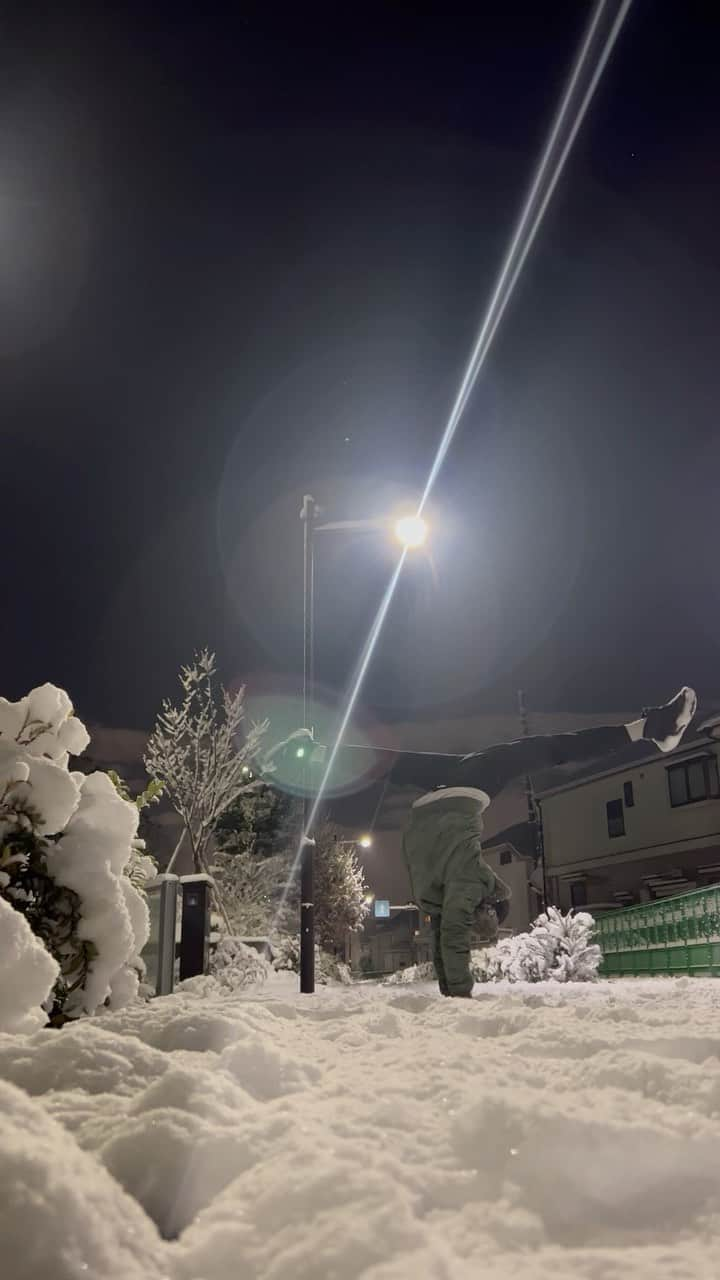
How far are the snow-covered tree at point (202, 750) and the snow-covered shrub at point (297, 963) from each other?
4.06 metres

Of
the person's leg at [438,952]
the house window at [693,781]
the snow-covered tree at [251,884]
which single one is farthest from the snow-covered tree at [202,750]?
the house window at [693,781]

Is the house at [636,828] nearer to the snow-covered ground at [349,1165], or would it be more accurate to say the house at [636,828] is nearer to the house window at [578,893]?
the house window at [578,893]

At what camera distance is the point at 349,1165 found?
1045mm

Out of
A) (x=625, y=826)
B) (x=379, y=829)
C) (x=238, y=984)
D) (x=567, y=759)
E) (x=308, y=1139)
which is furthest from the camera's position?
(x=379, y=829)

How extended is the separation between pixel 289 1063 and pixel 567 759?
8.08 meters

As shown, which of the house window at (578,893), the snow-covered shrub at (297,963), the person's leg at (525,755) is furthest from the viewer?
the house window at (578,893)

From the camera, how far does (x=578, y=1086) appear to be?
4.84 ft

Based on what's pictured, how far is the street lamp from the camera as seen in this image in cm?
1077

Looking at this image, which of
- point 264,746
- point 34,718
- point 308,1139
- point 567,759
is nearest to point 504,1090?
point 308,1139

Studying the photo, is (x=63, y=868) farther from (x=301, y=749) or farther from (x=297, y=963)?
(x=297, y=963)

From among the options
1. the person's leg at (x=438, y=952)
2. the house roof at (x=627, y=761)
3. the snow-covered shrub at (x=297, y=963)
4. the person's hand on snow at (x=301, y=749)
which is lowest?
the snow-covered shrub at (x=297, y=963)

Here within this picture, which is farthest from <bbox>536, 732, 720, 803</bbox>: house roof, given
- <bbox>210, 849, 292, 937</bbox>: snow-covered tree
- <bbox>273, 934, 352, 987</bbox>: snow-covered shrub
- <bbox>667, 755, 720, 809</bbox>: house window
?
<bbox>210, 849, 292, 937</bbox>: snow-covered tree

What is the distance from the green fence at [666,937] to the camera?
38.5 feet

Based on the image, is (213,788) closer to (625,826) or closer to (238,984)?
(238,984)
